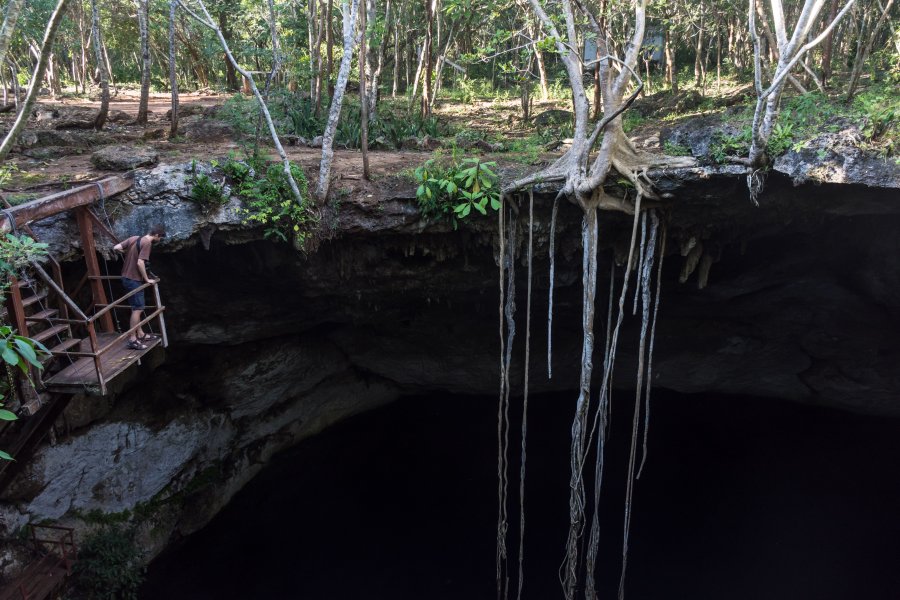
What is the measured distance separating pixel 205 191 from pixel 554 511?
7.44 meters

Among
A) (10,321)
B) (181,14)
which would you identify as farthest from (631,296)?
(181,14)

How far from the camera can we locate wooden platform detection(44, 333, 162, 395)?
5658mm

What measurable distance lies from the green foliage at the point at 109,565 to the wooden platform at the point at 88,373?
371 centimetres

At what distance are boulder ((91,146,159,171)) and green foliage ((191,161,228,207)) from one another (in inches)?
23.9

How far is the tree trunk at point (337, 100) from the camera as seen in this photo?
23.8 feet

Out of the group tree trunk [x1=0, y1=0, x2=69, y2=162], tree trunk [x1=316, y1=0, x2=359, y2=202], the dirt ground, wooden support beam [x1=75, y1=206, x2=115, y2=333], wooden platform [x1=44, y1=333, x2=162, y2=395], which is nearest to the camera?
tree trunk [x1=0, y1=0, x2=69, y2=162]

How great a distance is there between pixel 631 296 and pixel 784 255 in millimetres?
2381

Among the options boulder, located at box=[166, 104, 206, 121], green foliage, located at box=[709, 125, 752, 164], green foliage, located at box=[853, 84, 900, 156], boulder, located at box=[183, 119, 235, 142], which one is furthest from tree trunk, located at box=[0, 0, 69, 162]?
boulder, located at box=[166, 104, 206, 121]

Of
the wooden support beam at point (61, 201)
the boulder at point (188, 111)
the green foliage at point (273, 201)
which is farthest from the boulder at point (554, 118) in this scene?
the wooden support beam at point (61, 201)

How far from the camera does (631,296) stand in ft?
34.8

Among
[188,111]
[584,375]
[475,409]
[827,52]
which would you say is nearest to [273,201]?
[584,375]

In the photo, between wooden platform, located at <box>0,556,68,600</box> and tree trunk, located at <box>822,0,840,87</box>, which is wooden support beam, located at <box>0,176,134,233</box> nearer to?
wooden platform, located at <box>0,556,68,600</box>

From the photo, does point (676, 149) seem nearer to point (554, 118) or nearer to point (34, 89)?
point (554, 118)

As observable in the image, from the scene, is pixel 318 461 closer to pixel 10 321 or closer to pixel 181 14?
pixel 10 321
